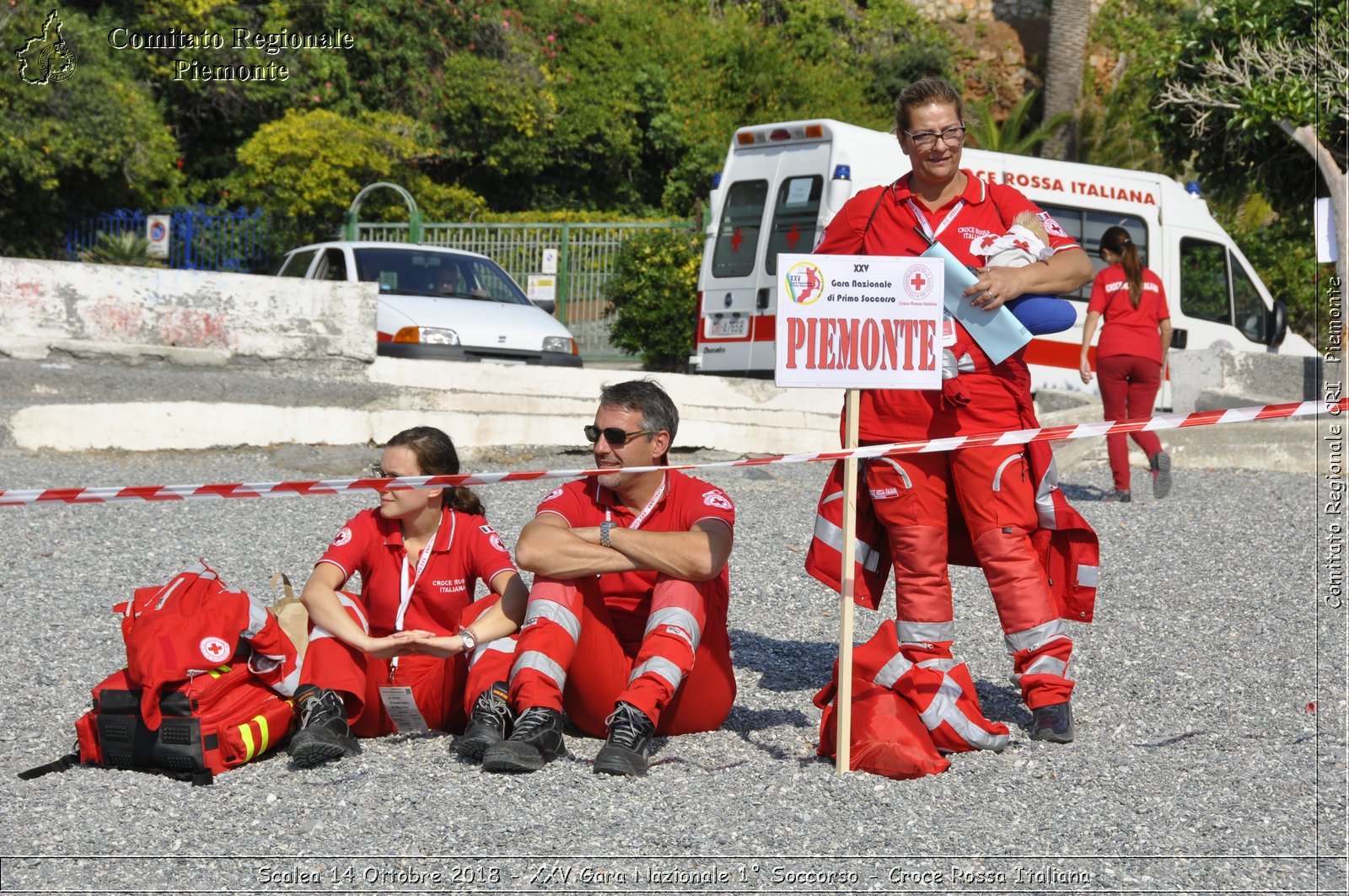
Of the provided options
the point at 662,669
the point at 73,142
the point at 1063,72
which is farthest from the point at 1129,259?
the point at 1063,72

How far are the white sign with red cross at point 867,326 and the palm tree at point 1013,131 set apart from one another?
24193 mm

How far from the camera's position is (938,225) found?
4605mm

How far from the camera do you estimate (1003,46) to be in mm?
32531

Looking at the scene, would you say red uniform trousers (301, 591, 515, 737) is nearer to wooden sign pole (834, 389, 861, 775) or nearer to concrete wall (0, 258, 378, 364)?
wooden sign pole (834, 389, 861, 775)

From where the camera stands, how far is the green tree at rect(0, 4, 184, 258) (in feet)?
68.5

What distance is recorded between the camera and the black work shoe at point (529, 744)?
4098 millimetres

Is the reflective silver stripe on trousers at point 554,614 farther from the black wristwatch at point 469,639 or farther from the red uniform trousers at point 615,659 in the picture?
the black wristwatch at point 469,639

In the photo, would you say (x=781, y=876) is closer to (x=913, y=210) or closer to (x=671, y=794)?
(x=671, y=794)

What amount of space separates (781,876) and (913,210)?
222 centimetres

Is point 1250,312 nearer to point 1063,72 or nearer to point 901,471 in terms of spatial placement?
point 901,471

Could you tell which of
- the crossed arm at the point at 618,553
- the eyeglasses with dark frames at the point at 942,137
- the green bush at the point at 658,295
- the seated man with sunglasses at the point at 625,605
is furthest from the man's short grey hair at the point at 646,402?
the green bush at the point at 658,295

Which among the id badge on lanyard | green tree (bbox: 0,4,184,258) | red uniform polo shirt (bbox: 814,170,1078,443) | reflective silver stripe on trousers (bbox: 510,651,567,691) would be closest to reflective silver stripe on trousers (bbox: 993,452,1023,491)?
red uniform polo shirt (bbox: 814,170,1078,443)

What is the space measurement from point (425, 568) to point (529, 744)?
78 centimetres

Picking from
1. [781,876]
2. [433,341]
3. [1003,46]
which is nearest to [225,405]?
[433,341]
